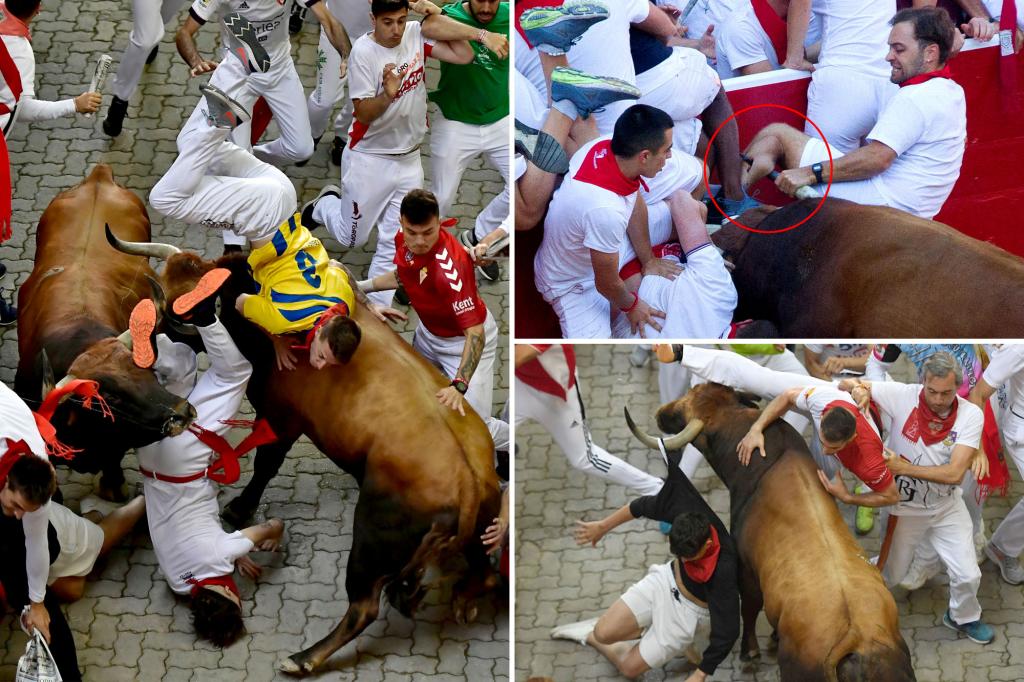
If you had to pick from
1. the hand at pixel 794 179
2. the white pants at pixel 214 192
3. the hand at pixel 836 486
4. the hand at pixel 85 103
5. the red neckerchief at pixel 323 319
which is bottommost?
the hand at pixel 836 486

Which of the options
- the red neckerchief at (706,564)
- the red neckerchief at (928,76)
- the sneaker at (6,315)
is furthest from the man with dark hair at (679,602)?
the sneaker at (6,315)

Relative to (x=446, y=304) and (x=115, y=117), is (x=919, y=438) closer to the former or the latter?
(x=446, y=304)

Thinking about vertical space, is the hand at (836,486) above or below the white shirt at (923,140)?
below

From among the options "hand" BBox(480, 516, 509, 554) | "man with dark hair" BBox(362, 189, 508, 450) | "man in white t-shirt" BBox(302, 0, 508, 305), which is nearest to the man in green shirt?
"man in white t-shirt" BBox(302, 0, 508, 305)

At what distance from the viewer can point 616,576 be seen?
6.16 metres

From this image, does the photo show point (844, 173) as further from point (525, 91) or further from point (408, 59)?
point (408, 59)

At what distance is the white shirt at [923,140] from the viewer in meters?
5.00

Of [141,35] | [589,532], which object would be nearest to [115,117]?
[141,35]

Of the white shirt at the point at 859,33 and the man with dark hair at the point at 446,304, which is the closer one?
the white shirt at the point at 859,33

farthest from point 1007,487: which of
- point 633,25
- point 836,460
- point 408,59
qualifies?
point 408,59

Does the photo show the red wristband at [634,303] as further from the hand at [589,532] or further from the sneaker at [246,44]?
the sneaker at [246,44]

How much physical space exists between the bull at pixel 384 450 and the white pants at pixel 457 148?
1618mm

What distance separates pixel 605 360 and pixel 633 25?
6.26 feet

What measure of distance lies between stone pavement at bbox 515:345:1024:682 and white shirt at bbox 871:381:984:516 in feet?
0.30
